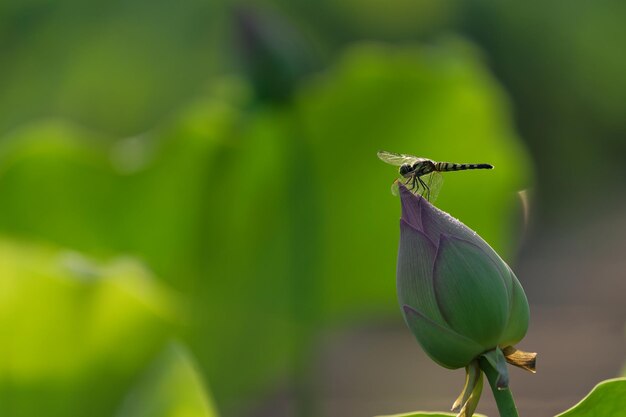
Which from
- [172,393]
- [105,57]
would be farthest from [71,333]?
[105,57]

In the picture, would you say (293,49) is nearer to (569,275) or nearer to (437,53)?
(437,53)

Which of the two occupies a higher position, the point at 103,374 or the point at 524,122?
the point at 524,122

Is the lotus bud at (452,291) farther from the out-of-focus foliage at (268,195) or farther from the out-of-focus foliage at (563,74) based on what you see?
the out-of-focus foliage at (563,74)

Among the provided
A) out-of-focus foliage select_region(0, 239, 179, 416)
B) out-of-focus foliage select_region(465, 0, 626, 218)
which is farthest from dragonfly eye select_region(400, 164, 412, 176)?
out-of-focus foliage select_region(465, 0, 626, 218)

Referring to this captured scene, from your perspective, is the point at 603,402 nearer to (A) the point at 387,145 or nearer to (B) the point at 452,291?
(B) the point at 452,291

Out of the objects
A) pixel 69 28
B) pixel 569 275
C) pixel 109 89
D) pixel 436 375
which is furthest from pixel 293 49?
pixel 569 275

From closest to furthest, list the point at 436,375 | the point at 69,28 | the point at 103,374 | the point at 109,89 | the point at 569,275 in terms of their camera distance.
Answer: the point at 103,374 < the point at 109,89 < the point at 69,28 < the point at 436,375 < the point at 569,275

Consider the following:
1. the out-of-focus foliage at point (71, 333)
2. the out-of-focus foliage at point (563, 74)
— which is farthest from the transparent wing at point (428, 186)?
the out-of-focus foliage at point (563, 74)

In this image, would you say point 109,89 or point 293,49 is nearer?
point 293,49
